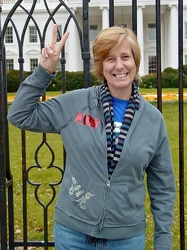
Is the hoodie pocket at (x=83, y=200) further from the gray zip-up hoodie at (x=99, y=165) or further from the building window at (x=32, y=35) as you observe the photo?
the building window at (x=32, y=35)

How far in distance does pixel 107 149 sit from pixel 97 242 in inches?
16.8

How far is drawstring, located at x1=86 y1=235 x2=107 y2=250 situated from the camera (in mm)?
2086

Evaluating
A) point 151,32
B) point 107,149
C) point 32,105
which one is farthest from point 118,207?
point 151,32

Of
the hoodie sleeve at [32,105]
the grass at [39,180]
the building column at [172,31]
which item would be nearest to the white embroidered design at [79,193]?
the hoodie sleeve at [32,105]

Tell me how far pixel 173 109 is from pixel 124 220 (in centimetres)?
1051

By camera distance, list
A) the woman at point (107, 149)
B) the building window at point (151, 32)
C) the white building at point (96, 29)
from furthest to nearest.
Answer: the building window at point (151, 32)
the white building at point (96, 29)
the woman at point (107, 149)

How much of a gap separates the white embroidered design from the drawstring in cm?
15

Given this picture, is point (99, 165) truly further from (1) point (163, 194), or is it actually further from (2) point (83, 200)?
(1) point (163, 194)

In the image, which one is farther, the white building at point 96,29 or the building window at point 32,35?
the building window at point 32,35

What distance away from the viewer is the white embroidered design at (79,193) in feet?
6.82

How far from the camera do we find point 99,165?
205cm

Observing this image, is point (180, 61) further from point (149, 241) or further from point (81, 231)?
point (149, 241)

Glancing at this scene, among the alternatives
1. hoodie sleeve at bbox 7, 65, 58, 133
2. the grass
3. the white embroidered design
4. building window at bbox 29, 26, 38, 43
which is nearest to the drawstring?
the white embroidered design

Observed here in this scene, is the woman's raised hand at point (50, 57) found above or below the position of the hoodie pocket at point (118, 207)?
above
